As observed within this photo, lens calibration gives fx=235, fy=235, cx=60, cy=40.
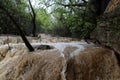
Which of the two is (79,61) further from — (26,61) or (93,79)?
(26,61)

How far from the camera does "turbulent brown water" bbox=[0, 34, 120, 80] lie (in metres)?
6.95

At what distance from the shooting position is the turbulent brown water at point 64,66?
274 inches

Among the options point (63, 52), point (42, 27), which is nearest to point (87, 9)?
point (63, 52)

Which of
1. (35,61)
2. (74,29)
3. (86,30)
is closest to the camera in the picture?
(35,61)

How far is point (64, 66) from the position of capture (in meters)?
7.07

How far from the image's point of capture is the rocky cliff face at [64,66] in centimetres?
695

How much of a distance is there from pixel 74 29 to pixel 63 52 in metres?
4.23

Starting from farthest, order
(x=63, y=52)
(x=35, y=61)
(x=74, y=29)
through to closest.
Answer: (x=74, y=29) → (x=63, y=52) → (x=35, y=61)

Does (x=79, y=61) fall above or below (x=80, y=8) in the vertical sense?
below

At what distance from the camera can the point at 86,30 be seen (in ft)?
36.6

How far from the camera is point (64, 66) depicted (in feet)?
23.2

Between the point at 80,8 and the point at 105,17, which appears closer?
the point at 105,17

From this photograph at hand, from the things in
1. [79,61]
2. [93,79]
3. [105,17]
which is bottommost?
[93,79]

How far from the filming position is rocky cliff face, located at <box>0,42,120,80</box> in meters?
6.95
